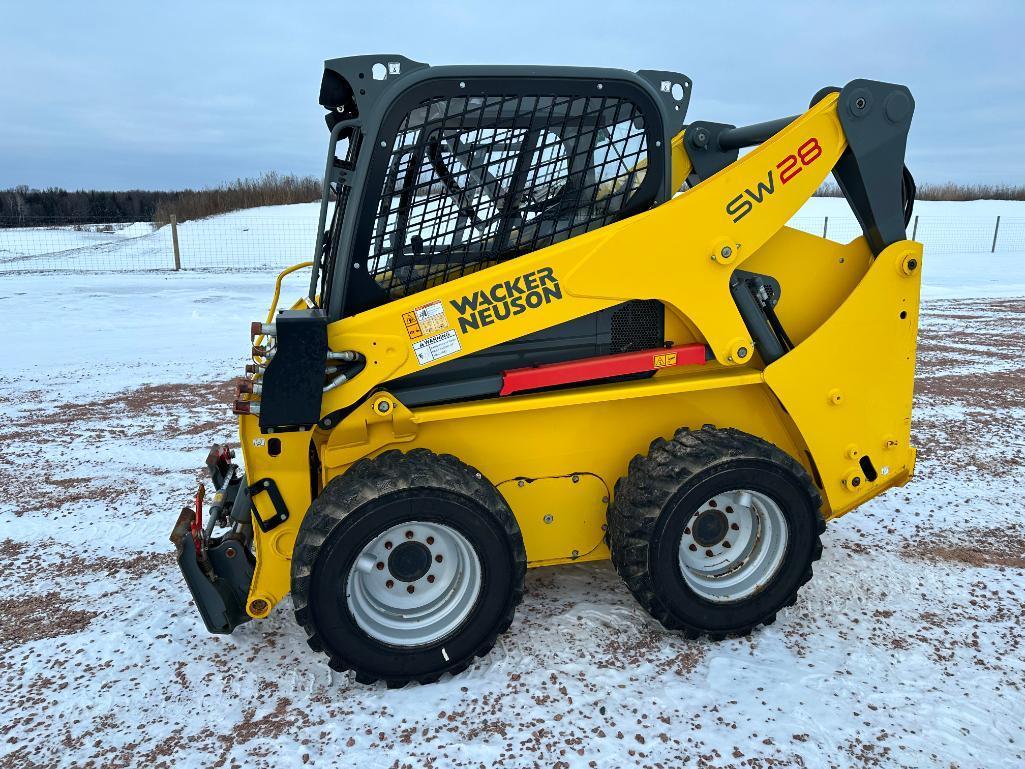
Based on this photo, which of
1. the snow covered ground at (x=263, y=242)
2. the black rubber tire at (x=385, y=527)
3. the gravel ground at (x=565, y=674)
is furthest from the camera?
the snow covered ground at (x=263, y=242)

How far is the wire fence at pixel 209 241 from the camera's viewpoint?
812 inches

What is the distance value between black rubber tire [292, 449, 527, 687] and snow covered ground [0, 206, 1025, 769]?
0.49ft

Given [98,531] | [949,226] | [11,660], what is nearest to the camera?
[11,660]

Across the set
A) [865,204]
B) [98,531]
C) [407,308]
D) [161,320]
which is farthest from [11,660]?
[161,320]

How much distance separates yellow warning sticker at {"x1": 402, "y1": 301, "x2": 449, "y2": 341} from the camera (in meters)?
2.91

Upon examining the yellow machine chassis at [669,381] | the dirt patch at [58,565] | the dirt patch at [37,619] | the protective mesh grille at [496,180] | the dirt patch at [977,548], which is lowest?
the dirt patch at [37,619]

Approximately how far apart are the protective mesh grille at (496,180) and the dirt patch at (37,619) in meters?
2.17

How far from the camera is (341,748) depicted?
260 cm

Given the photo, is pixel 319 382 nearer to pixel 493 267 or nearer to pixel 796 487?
pixel 493 267

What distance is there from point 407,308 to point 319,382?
17.7 inches

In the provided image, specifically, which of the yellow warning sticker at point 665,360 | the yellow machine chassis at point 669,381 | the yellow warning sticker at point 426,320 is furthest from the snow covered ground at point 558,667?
the yellow warning sticker at point 426,320

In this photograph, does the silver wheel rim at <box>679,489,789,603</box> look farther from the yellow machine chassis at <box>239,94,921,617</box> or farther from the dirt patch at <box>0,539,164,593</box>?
the dirt patch at <box>0,539,164,593</box>

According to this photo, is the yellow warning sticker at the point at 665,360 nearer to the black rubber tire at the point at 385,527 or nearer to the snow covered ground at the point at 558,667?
the black rubber tire at the point at 385,527

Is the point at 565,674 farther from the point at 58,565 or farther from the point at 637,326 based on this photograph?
A: the point at 58,565
